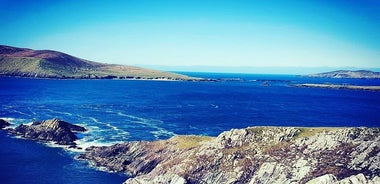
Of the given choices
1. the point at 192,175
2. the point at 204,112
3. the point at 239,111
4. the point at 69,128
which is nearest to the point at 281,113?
the point at 239,111

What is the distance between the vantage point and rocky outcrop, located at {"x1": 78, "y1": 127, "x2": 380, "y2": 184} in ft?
215

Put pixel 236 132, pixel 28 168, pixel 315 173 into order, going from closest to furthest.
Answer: pixel 315 173 < pixel 236 132 < pixel 28 168

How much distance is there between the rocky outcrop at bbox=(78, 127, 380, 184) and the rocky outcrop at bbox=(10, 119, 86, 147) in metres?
33.2

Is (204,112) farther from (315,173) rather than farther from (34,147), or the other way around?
(315,173)

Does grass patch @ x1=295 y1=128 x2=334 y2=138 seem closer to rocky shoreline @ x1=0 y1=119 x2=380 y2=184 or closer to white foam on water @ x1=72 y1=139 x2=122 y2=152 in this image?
rocky shoreline @ x1=0 y1=119 x2=380 y2=184

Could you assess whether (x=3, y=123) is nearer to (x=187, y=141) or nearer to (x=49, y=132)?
(x=49, y=132)

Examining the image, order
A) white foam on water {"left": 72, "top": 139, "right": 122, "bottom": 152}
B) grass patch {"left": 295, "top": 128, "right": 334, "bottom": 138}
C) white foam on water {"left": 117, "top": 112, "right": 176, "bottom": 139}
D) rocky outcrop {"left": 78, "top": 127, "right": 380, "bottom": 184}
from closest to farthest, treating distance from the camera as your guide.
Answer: rocky outcrop {"left": 78, "top": 127, "right": 380, "bottom": 184} < grass patch {"left": 295, "top": 128, "right": 334, "bottom": 138} < white foam on water {"left": 72, "top": 139, "right": 122, "bottom": 152} < white foam on water {"left": 117, "top": 112, "right": 176, "bottom": 139}

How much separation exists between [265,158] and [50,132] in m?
72.4

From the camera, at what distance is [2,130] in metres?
126

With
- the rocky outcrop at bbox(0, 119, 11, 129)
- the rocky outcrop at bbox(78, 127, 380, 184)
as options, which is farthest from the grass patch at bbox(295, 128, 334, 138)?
the rocky outcrop at bbox(0, 119, 11, 129)

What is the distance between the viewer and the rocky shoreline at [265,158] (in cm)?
6556

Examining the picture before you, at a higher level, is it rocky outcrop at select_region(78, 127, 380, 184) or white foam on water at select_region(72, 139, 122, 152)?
rocky outcrop at select_region(78, 127, 380, 184)

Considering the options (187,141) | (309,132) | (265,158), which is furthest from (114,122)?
(309,132)

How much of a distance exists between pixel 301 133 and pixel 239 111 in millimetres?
104008
